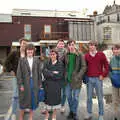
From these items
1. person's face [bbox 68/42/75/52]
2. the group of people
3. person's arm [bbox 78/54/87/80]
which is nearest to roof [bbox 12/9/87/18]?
person's face [bbox 68/42/75/52]

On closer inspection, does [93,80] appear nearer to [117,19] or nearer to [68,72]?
[68,72]

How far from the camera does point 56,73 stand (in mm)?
6645

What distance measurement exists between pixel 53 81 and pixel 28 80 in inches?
25.3

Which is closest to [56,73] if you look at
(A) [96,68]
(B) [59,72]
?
(B) [59,72]

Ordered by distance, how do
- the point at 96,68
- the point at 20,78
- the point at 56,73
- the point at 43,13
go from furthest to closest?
the point at 43,13 < the point at 96,68 < the point at 56,73 < the point at 20,78

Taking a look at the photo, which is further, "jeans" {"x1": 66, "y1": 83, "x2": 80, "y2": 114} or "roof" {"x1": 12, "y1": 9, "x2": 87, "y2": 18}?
"roof" {"x1": 12, "y1": 9, "x2": 87, "y2": 18}

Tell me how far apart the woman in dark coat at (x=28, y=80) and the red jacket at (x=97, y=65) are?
4.12ft

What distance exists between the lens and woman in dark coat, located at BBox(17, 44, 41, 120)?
6293 mm

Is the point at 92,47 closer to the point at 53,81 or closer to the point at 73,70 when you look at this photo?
the point at 73,70

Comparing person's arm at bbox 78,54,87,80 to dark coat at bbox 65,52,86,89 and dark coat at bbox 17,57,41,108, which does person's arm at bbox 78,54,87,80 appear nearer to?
dark coat at bbox 65,52,86,89

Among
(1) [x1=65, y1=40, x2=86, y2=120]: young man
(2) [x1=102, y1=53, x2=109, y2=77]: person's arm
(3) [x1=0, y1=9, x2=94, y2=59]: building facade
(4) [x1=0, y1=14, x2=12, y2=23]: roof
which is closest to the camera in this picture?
(2) [x1=102, y1=53, x2=109, y2=77]: person's arm

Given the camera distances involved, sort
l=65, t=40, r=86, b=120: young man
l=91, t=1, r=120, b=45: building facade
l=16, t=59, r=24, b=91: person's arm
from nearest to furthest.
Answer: l=16, t=59, r=24, b=91: person's arm → l=65, t=40, r=86, b=120: young man → l=91, t=1, r=120, b=45: building facade

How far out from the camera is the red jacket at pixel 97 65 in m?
6.78

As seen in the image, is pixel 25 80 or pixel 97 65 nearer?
pixel 25 80
